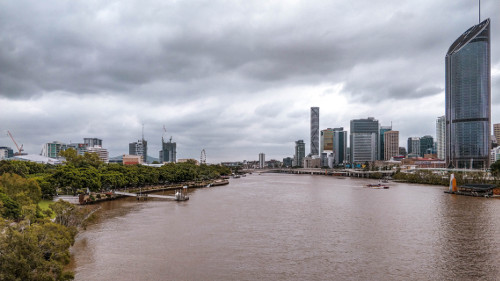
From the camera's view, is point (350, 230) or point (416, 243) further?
point (350, 230)

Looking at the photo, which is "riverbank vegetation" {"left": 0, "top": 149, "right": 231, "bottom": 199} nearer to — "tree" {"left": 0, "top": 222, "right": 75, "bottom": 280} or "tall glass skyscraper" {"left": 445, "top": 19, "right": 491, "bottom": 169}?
"tree" {"left": 0, "top": 222, "right": 75, "bottom": 280}

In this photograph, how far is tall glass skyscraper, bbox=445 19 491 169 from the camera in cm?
→ 13025

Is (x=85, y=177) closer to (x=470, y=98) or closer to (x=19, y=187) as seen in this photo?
(x=19, y=187)

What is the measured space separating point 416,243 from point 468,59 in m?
135

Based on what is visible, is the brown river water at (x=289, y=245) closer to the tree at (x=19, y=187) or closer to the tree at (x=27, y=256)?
the tree at (x=27, y=256)

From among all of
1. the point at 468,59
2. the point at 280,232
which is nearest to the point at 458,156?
the point at 468,59

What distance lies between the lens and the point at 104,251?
2072 cm

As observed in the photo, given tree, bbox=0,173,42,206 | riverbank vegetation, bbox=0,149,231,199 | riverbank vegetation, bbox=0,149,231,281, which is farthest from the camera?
riverbank vegetation, bbox=0,149,231,199

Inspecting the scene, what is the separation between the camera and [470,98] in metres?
132

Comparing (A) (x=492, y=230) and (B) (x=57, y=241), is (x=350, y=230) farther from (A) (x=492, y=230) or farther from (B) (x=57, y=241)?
(B) (x=57, y=241)

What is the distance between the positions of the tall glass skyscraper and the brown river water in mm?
112511

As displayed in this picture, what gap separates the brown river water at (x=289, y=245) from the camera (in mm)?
17406

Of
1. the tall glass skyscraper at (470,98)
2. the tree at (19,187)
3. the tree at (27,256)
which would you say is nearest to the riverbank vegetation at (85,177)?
the tree at (19,187)

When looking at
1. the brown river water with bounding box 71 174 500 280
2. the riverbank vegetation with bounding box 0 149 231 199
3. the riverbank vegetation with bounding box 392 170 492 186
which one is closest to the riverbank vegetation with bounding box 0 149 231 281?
the riverbank vegetation with bounding box 0 149 231 199
